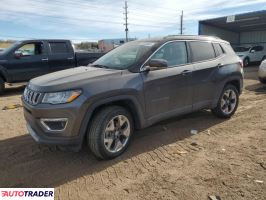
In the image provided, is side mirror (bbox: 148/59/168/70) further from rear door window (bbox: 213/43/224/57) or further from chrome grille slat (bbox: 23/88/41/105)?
rear door window (bbox: 213/43/224/57)

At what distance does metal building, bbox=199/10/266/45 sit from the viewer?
22.5 meters

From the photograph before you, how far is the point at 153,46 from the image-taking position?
459cm

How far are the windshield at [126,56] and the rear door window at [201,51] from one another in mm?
959

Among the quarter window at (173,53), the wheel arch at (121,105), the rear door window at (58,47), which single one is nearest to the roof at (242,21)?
the rear door window at (58,47)

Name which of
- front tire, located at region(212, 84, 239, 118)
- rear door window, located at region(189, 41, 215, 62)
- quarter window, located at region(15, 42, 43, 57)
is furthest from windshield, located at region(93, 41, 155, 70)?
quarter window, located at region(15, 42, 43, 57)

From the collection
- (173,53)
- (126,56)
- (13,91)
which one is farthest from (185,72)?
(13,91)

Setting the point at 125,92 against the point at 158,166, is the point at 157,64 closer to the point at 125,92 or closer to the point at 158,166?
the point at 125,92

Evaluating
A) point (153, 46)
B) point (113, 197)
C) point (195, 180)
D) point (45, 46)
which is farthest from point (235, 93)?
point (45, 46)

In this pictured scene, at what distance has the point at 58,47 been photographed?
1061 cm

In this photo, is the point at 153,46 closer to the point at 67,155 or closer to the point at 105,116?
the point at 105,116

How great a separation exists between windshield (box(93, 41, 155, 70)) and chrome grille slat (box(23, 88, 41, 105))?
4.34ft

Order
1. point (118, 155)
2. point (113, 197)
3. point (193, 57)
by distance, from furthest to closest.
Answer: point (193, 57)
point (118, 155)
point (113, 197)

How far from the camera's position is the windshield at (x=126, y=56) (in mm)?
4453

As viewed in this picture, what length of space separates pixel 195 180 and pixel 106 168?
1224mm
